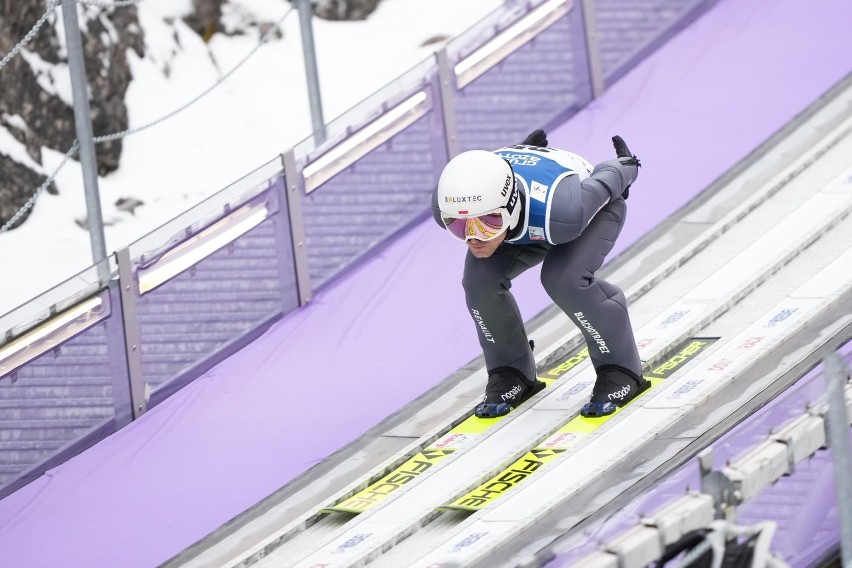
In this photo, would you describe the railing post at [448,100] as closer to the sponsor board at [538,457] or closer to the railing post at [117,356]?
the railing post at [117,356]

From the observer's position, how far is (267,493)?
716 cm

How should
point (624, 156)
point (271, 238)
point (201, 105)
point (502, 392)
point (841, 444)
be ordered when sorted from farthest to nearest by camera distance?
point (201, 105) < point (271, 238) < point (502, 392) < point (624, 156) < point (841, 444)

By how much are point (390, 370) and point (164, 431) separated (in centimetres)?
108

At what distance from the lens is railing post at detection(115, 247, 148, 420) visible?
8.02 m

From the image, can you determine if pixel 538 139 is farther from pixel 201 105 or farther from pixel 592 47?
pixel 201 105

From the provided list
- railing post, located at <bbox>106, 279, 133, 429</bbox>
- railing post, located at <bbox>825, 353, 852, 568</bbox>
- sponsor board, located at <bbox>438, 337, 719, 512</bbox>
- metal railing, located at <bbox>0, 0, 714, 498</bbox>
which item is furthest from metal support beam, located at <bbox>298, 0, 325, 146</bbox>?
railing post, located at <bbox>825, 353, 852, 568</bbox>

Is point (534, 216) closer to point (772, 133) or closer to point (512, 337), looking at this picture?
point (512, 337)

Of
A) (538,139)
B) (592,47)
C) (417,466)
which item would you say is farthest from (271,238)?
(592,47)

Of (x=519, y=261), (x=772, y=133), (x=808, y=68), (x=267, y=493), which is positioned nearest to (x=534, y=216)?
(x=519, y=261)

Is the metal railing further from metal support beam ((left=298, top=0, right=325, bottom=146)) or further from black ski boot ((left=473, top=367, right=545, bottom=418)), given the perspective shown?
black ski boot ((left=473, top=367, right=545, bottom=418))

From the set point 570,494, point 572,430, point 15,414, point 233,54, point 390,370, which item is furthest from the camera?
point 233,54

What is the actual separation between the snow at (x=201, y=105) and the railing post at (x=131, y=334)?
4142 mm

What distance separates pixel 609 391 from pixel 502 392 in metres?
0.50

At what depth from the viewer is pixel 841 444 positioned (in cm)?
470
